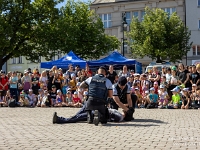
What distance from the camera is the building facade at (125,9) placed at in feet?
174

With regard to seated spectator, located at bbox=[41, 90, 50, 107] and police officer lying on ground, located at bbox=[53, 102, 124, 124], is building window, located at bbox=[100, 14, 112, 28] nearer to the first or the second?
seated spectator, located at bbox=[41, 90, 50, 107]

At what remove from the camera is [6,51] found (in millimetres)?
41844

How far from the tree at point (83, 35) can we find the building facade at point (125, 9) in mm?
5230

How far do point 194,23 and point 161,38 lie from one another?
26.1 feet

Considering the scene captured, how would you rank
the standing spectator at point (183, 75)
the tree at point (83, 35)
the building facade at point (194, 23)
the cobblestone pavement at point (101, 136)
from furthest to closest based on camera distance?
1. the building facade at point (194, 23)
2. the tree at point (83, 35)
3. the standing spectator at point (183, 75)
4. the cobblestone pavement at point (101, 136)

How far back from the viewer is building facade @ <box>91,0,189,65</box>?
5313 cm

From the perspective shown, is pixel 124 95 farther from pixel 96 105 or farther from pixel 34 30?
pixel 34 30

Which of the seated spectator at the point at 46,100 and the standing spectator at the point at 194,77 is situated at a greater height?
the standing spectator at the point at 194,77

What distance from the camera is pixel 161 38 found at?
46.7 m

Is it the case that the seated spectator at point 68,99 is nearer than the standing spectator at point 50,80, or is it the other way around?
the seated spectator at point 68,99

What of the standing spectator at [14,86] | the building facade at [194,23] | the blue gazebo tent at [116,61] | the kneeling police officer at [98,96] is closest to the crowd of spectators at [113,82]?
the standing spectator at [14,86]

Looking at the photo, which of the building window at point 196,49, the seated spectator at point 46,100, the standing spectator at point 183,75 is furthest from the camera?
the building window at point 196,49

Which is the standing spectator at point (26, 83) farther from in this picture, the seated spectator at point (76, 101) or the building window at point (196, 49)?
the building window at point (196, 49)

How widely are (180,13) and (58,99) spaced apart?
118 ft
